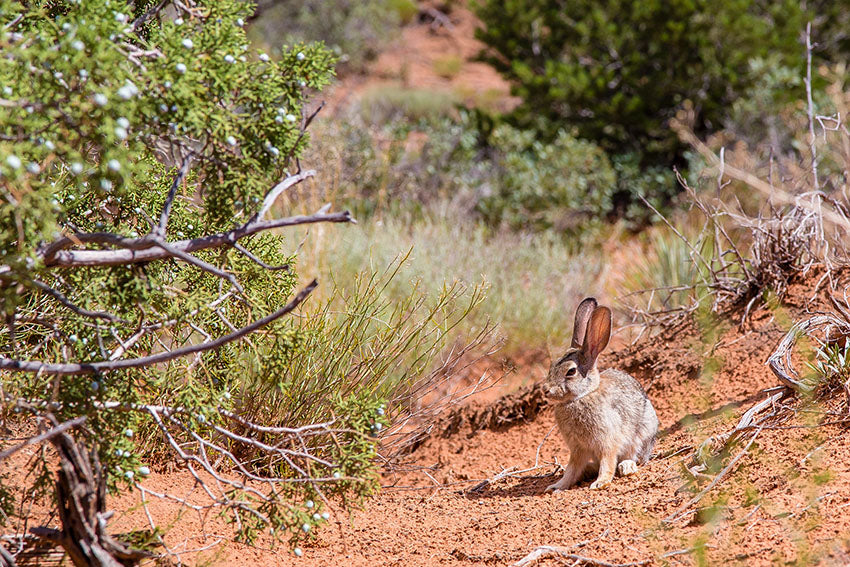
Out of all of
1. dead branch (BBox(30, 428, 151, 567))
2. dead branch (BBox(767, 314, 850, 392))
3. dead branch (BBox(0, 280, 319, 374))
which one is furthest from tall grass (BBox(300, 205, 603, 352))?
dead branch (BBox(30, 428, 151, 567))

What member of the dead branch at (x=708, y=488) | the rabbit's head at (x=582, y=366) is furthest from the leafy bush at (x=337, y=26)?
the dead branch at (x=708, y=488)

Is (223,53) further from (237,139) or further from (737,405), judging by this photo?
(737,405)

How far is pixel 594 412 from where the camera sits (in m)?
4.20

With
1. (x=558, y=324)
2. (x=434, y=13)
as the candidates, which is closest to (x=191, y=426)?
(x=558, y=324)

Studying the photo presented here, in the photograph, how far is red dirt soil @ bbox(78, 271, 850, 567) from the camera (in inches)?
120

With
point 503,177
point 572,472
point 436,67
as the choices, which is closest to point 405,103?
point 436,67

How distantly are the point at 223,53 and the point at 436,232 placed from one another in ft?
19.1

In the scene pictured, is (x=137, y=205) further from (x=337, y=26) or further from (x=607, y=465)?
(x=337, y=26)

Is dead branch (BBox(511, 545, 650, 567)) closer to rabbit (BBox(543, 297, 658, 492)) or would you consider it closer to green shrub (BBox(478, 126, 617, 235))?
rabbit (BBox(543, 297, 658, 492))

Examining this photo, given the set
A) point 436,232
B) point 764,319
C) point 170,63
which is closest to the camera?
point 170,63

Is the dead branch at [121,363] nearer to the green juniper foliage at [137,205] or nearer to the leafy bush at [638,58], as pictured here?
the green juniper foliage at [137,205]

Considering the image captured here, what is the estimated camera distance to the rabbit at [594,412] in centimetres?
418

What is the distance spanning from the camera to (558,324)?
7477mm

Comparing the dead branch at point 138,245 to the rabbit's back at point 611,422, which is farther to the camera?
the rabbit's back at point 611,422
